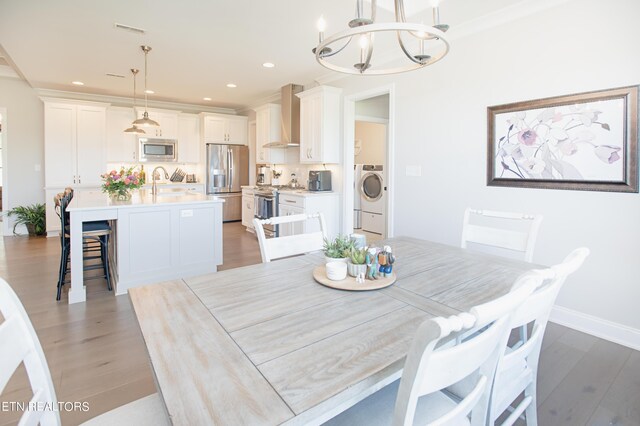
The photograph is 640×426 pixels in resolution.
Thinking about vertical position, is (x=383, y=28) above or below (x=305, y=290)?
above

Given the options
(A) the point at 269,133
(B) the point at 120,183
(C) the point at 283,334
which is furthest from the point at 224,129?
(C) the point at 283,334

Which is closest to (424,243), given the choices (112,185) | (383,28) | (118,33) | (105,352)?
(383,28)

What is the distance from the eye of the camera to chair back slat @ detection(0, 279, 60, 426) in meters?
0.74

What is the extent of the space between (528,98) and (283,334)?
2.94 m

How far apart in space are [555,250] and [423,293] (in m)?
2.09

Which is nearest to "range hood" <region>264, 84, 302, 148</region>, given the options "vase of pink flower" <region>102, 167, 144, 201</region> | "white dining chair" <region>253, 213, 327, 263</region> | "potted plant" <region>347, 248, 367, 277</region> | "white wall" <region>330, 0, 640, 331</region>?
"white wall" <region>330, 0, 640, 331</region>

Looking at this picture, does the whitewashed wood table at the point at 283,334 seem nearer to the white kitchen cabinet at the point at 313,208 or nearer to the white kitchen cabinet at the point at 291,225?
the white kitchen cabinet at the point at 313,208

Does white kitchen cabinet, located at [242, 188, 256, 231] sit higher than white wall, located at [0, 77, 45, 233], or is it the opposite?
white wall, located at [0, 77, 45, 233]

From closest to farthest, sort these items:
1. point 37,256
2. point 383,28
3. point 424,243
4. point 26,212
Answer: point 383,28 → point 424,243 → point 37,256 → point 26,212

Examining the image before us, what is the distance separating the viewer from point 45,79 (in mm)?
5480

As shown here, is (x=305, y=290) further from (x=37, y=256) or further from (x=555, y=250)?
(x=37, y=256)

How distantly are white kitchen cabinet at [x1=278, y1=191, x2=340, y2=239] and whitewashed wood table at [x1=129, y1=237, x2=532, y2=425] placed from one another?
3236mm

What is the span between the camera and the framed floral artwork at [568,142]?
2357 mm

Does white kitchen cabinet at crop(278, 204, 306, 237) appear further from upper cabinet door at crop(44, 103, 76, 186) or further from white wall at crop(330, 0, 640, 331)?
upper cabinet door at crop(44, 103, 76, 186)
